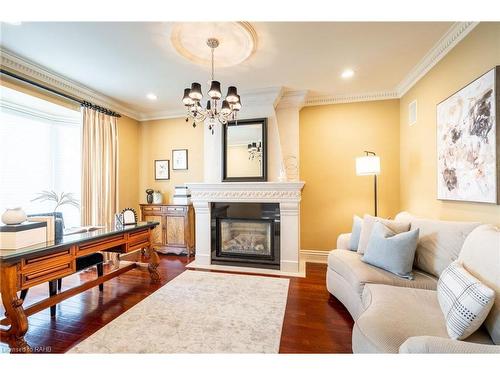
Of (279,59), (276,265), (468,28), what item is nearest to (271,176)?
(276,265)

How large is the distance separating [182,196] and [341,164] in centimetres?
296

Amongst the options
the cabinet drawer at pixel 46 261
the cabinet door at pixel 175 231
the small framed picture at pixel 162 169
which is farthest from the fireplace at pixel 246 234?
the cabinet drawer at pixel 46 261

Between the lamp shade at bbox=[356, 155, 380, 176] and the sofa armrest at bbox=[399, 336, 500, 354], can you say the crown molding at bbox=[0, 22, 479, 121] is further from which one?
the sofa armrest at bbox=[399, 336, 500, 354]

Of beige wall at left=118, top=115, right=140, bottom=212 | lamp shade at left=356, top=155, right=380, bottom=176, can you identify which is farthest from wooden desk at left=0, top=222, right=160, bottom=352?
lamp shade at left=356, top=155, right=380, bottom=176

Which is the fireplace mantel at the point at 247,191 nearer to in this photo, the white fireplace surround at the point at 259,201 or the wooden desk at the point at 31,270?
the white fireplace surround at the point at 259,201

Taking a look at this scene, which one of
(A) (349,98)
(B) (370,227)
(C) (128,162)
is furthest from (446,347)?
(C) (128,162)

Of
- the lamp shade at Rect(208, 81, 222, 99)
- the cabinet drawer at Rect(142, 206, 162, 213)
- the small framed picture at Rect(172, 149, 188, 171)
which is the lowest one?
the cabinet drawer at Rect(142, 206, 162, 213)

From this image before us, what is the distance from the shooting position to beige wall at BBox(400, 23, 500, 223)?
1773 mm

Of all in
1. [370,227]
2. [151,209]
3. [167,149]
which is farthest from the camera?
[167,149]

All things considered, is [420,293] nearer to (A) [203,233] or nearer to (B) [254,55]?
(B) [254,55]

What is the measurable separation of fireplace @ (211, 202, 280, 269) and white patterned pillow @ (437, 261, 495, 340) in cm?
225

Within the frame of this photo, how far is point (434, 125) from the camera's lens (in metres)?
2.49

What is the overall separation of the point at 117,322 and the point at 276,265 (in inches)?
85.7

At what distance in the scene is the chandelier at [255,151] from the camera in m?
3.53
